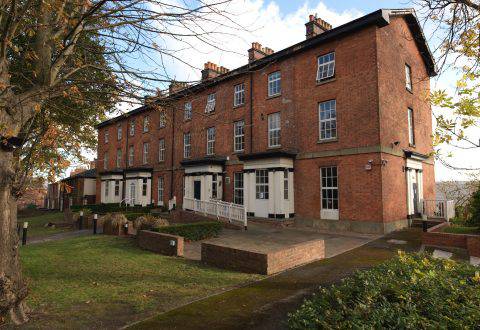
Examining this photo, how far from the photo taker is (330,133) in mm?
16734

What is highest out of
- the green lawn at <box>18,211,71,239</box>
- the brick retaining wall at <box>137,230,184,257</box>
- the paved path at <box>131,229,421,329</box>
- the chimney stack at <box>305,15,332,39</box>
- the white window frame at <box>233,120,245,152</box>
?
the chimney stack at <box>305,15,332,39</box>

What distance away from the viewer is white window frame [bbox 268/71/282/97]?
768 inches

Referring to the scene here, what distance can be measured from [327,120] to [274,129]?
3.67 metres

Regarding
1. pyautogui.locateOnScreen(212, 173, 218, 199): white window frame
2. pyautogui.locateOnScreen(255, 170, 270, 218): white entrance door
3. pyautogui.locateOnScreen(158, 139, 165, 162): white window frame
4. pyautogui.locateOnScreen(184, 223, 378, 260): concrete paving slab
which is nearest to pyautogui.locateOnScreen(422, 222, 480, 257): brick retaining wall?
pyautogui.locateOnScreen(184, 223, 378, 260): concrete paving slab

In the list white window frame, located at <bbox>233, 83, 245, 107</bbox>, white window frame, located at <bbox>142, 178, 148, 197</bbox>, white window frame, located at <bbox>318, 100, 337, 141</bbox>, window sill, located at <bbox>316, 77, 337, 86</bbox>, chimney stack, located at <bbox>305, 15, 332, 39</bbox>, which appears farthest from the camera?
white window frame, located at <bbox>142, 178, 148, 197</bbox>

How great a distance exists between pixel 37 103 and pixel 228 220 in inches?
516

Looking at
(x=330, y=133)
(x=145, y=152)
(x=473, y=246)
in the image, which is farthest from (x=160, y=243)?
(x=145, y=152)

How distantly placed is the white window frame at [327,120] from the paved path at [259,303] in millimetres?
9217

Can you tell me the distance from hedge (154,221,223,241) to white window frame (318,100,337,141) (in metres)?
A: 7.65

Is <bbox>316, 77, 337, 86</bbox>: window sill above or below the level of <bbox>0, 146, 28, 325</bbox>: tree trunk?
above

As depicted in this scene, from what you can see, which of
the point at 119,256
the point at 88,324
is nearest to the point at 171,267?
the point at 119,256

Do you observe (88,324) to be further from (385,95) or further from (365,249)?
(385,95)

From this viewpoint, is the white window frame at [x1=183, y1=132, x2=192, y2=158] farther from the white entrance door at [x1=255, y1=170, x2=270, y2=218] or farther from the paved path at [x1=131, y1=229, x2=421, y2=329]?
the paved path at [x1=131, y1=229, x2=421, y2=329]

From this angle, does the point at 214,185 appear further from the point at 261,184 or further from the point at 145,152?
the point at 145,152
